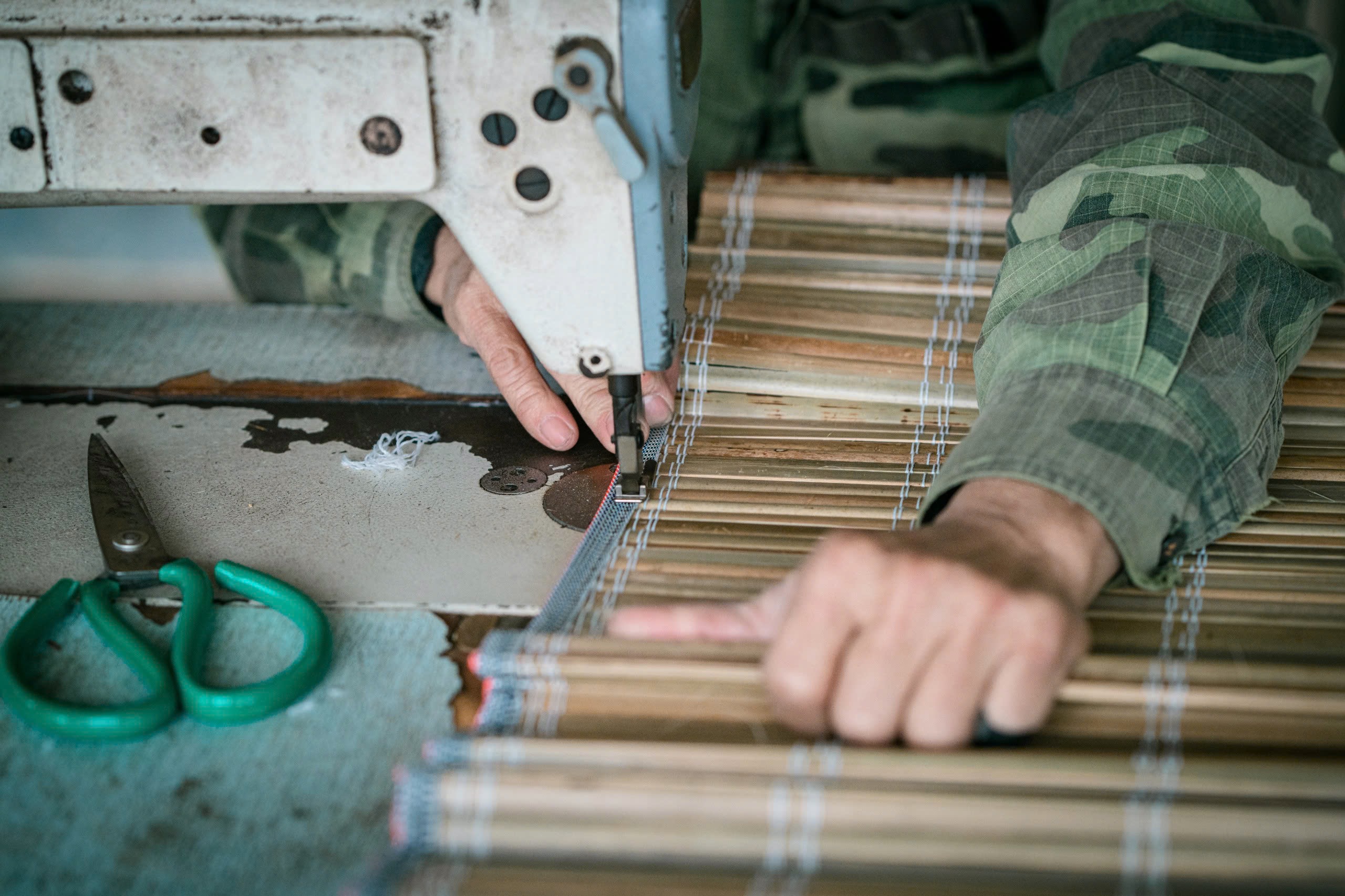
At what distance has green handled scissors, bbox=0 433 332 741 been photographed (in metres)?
0.90

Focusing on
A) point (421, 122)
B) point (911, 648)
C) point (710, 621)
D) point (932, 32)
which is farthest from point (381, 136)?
point (932, 32)

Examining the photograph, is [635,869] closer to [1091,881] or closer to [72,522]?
[1091,881]

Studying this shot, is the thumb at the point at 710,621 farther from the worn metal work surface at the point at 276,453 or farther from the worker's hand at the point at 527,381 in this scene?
the worker's hand at the point at 527,381

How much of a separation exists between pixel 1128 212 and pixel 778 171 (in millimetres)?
729

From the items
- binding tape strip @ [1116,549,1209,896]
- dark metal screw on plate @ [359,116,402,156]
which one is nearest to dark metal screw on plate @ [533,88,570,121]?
dark metal screw on plate @ [359,116,402,156]

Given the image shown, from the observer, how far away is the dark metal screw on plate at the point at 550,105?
1000mm

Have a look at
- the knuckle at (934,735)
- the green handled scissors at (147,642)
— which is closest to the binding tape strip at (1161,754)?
the knuckle at (934,735)

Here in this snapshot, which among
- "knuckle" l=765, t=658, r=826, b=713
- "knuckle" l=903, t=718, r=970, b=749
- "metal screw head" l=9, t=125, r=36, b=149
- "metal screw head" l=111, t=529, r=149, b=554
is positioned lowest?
"metal screw head" l=111, t=529, r=149, b=554

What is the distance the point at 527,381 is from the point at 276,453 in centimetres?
31

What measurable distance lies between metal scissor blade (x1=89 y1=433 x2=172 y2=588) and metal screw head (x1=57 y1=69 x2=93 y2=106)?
385 millimetres

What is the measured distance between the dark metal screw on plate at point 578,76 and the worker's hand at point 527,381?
0.32 meters

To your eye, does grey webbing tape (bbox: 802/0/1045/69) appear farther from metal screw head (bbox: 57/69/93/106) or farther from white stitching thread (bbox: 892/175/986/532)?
metal screw head (bbox: 57/69/93/106)

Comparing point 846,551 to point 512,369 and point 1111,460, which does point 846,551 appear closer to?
point 1111,460

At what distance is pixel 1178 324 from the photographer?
1018 mm
